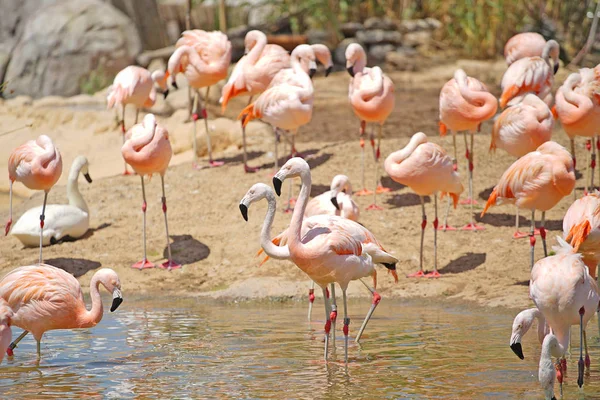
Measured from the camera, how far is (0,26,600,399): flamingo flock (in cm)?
498

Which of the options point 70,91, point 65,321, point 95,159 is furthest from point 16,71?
point 65,321

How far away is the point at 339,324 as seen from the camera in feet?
22.5

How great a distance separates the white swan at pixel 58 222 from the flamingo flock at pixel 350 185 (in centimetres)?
1

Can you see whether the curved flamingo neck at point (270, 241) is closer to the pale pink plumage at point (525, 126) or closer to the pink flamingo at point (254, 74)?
the pale pink plumage at point (525, 126)

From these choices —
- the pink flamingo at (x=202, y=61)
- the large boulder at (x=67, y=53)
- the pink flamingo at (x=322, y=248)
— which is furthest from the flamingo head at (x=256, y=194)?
the large boulder at (x=67, y=53)

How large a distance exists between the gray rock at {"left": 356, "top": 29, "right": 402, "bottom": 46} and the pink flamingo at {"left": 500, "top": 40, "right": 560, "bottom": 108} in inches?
296

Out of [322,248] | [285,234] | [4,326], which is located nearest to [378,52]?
[285,234]

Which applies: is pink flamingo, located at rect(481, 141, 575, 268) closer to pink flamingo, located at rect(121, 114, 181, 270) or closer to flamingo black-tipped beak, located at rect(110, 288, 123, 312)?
pink flamingo, located at rect(121, 114, 181, 270)

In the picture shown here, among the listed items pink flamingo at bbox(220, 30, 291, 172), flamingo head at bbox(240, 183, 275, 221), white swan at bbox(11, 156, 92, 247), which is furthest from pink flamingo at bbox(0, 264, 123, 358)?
pink flamingo at bbox(220, 30, 291, 172)

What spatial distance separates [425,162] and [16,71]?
28.1 ft

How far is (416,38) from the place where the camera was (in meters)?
17.3

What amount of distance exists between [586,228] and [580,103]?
2858mm

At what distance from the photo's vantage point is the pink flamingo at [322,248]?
5.56 metres

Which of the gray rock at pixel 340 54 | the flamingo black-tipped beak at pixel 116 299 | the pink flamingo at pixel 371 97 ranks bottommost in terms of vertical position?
the flamingo black-tipped beak at pixel 116 299
